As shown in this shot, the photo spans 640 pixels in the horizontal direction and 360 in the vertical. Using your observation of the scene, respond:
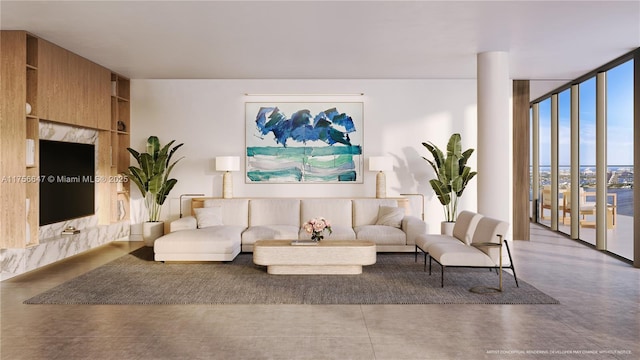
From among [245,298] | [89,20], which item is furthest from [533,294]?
[89,20]

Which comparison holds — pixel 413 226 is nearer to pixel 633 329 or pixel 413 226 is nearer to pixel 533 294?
pixel 533 294

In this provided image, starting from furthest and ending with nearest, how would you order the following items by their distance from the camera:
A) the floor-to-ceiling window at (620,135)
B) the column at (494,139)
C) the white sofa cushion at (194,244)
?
the floor-to-ceiling window at (620,135), the column at (494,139), the white sofa cushion at (194,244)

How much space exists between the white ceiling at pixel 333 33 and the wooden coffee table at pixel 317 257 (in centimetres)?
270

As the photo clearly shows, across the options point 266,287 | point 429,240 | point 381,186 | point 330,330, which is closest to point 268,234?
point 266,287

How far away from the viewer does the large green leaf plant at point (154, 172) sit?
834 centimetres

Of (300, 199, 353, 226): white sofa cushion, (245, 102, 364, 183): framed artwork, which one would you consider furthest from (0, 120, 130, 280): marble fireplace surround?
(300, 199, 353, 226): white sofa cushion

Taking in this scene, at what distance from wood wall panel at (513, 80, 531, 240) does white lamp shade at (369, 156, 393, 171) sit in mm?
2552

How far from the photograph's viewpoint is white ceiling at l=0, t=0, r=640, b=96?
505 cm

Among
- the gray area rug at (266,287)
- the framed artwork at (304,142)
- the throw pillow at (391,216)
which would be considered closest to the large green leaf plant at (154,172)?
the framed artwork at (304,142)

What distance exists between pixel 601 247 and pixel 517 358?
5459 millimetres

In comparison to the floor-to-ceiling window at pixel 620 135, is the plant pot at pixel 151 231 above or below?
below

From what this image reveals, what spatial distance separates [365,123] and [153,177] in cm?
398

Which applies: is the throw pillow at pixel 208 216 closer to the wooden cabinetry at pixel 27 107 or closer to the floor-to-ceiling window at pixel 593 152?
the wooden cabinetry at pixel 27 107

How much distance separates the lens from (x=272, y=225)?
25.8 ft
